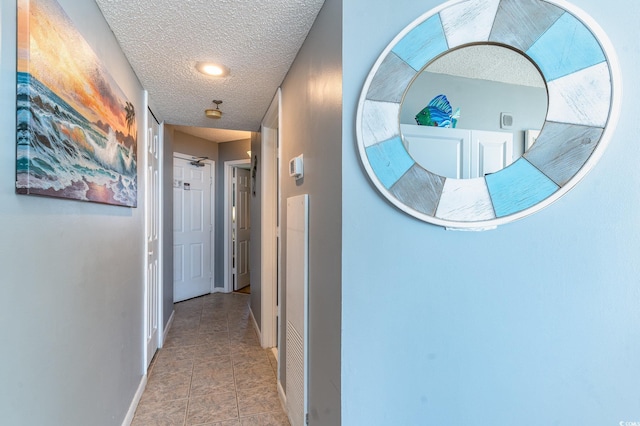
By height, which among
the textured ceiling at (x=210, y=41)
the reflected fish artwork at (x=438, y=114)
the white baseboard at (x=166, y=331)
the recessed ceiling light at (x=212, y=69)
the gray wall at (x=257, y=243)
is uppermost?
the textured ceiling at (x=210, y=41)

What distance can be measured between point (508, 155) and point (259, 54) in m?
1.43

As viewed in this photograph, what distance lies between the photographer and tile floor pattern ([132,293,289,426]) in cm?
190

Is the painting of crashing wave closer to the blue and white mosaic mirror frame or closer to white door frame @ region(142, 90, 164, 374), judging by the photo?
white door frame @ region(142, 90, 164, 374)

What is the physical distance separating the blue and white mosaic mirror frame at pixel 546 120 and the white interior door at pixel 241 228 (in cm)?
416

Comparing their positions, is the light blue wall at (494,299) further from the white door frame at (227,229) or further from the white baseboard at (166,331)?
the white door frame at (227,229)

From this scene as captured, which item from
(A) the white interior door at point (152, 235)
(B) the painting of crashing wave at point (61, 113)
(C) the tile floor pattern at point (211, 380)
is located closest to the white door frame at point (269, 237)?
(C) the tile floor pattern at point (211, 380)

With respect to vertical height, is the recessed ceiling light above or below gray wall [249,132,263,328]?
above

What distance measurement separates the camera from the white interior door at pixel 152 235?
2.39m

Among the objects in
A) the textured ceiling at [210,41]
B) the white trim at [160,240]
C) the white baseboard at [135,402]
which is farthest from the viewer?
the white trim at [160,240]

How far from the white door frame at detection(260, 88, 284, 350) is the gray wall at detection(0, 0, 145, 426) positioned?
1.18 metres

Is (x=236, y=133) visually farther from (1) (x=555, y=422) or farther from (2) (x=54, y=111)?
→ (1) (x=555, y=422)

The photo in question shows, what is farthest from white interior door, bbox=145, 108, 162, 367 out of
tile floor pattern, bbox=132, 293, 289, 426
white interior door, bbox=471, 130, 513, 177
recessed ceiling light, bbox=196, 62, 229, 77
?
white interior door, bbox=471, 130, 513, 177

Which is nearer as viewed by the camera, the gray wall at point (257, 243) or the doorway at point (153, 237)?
the doorway at point (153, 237)

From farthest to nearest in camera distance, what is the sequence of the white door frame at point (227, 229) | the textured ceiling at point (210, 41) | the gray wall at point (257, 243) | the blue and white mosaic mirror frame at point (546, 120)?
the white door frame at point (227, 229), the gray wall at point (257, 243), the textured ceiling at point (210, 41), the blue and white mosaic mirror frame at point (546, 120)
